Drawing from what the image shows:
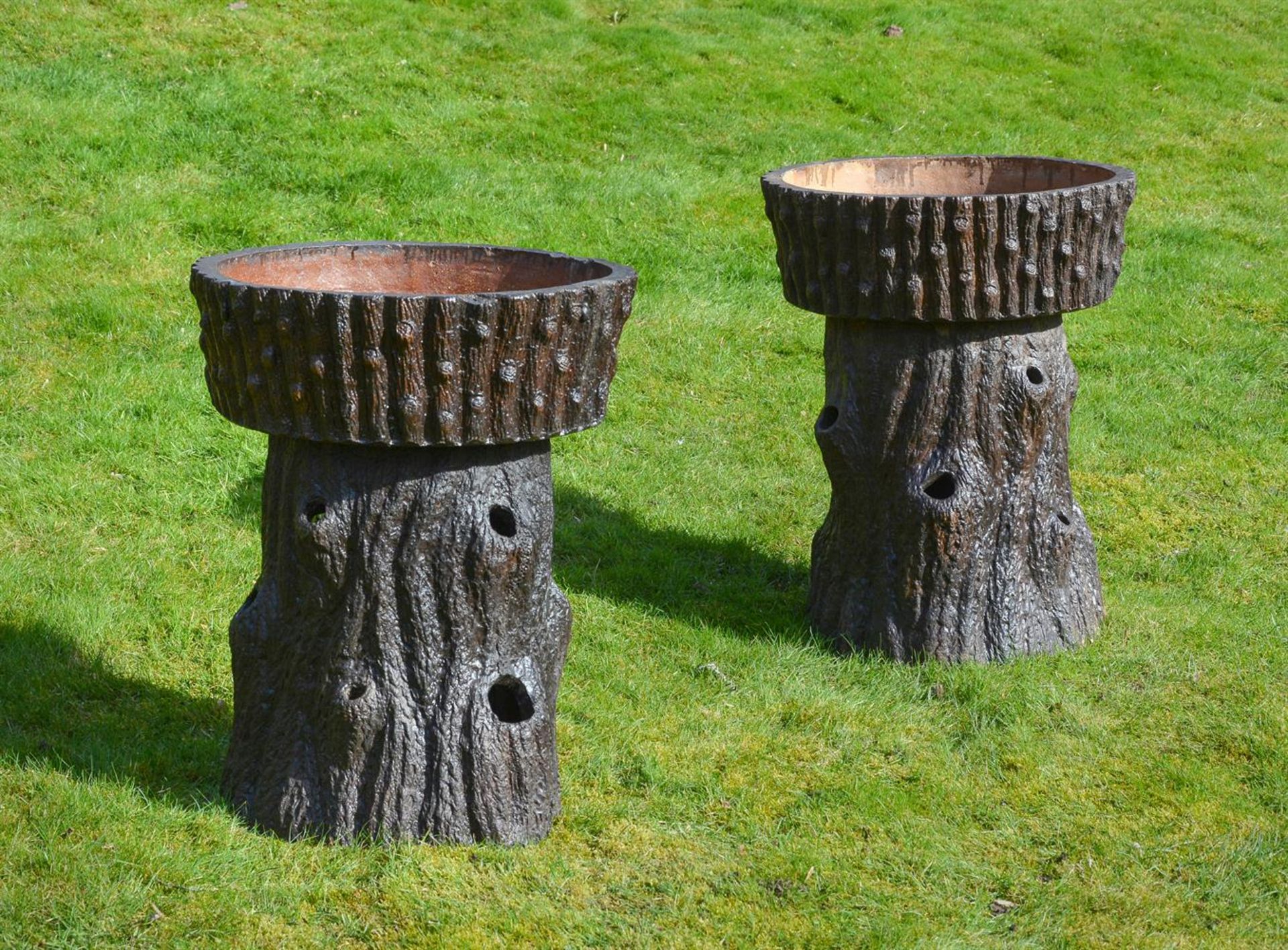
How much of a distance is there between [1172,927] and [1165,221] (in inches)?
330

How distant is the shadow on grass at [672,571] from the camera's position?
5863mm

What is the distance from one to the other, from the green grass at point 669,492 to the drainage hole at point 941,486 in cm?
65

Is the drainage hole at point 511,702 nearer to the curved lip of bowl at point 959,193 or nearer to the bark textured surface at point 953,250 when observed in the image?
the bark textured surface at point 953,250

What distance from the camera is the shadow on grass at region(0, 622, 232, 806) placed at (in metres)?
4.36

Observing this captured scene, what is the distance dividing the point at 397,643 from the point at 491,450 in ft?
1.92

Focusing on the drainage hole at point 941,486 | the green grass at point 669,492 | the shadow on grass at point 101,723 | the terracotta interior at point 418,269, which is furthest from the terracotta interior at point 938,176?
the shadow on grass at point 101,723

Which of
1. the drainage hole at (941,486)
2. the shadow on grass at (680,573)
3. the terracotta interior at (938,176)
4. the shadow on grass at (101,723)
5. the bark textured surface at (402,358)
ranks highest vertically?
the terracotta interior at (938,176)

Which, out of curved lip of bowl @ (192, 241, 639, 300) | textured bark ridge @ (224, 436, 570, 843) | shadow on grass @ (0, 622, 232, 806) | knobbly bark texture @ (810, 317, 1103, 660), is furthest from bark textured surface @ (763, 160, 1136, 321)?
shadow on grass @ (0, 622, 232, 806)

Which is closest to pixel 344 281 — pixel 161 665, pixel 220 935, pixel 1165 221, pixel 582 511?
pixel 161 665

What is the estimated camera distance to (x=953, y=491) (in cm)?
537

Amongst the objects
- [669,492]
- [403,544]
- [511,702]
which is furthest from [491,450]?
[669,492]

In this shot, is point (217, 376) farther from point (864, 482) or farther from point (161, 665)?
point (864, 482)

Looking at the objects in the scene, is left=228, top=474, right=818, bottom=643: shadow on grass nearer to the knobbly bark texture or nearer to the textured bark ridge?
the knobbly bark texture

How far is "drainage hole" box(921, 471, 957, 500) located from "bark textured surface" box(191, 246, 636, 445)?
1.87m
